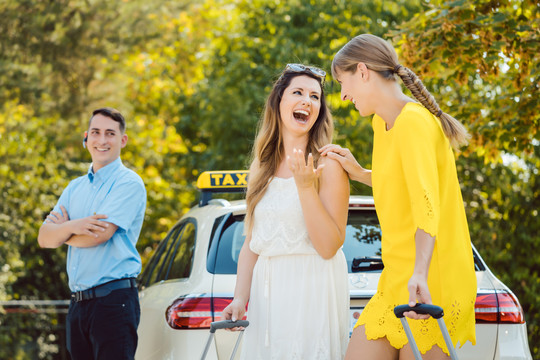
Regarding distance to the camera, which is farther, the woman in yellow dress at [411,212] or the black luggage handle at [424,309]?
the woman in yellow dress at [411,212]

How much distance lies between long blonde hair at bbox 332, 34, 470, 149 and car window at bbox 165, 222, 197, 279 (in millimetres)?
1877

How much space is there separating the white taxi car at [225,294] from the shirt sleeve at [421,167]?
4.26 ft

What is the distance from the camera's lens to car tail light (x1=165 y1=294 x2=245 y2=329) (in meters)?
4.02

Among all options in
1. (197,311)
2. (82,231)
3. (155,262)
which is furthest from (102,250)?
(155,262)

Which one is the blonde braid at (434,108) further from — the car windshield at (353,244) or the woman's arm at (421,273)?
the car windshield at (353,244)

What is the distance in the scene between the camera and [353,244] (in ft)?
14.3

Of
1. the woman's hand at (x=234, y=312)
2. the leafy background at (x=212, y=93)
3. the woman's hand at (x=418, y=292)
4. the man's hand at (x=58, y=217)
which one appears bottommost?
the woman's hand at (x=234, y=312)

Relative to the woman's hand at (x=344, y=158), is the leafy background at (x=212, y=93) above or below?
above

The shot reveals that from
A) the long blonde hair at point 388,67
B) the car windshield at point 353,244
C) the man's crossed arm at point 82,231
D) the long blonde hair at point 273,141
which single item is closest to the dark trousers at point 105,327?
the man's crossed arm at point 82,231

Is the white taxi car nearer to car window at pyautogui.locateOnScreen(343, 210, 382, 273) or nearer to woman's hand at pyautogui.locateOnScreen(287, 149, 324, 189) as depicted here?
car window at pyautogui.locateOnScreen(343, 210, 382, 273)

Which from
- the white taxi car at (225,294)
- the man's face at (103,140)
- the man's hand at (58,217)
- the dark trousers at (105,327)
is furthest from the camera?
the man's face at (103,140)

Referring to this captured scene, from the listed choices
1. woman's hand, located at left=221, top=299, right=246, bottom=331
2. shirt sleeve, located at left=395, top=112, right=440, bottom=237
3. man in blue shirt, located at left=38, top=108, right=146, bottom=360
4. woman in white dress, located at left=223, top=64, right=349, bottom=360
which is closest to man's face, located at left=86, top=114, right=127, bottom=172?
man in blue shirt, located at left=38, top=108, right=146, bottom=360

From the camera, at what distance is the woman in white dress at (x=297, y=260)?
11.2 feet

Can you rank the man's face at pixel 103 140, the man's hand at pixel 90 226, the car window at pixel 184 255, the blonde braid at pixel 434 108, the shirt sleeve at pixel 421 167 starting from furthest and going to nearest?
1. the man's face at pixel 103 140
2. the car window at pixel 184 255
3. the man's hand at pixel 90 226
4. the blonde braid at pixel 434 108
5. the shirt sleeve at pixel 421 167
